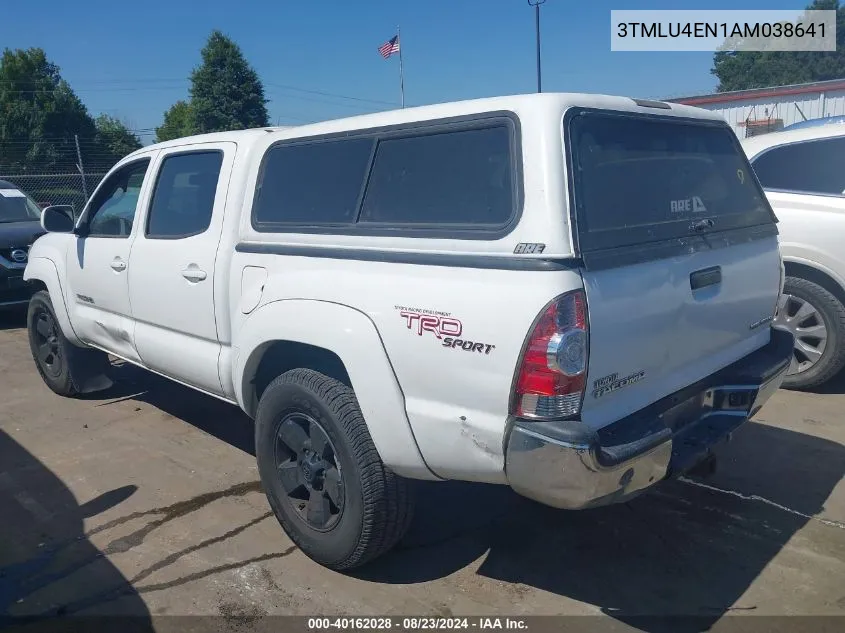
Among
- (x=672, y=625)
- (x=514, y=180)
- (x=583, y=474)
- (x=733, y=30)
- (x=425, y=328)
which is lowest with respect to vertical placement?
(x=672, y=625)

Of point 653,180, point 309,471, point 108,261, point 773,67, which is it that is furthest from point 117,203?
point 773,67

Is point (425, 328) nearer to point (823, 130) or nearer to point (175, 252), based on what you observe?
point (175, 252)

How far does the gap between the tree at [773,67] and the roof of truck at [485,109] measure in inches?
2707

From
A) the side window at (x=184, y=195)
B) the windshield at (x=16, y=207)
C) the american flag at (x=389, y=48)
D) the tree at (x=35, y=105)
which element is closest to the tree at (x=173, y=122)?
the tree at (x=35, y=105)

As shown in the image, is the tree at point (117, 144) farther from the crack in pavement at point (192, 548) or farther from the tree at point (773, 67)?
the tree at point (773, 67)

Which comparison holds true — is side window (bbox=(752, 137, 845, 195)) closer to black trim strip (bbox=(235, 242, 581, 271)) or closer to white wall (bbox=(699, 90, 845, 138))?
black trim strip (bbox=(235, 242, 581, 271))

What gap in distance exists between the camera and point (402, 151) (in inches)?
124

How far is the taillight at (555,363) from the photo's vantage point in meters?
2.45

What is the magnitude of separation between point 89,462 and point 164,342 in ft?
3.37

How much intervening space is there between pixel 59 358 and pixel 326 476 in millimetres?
3618

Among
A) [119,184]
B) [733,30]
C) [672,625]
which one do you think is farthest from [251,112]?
[672,625]

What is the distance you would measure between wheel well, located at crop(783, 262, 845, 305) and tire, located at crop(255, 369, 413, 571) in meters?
3.91

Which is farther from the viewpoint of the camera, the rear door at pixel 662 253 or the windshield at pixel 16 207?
the windshield at pixel 16 207

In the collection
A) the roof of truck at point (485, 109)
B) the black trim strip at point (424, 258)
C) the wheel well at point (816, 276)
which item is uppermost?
the roof of truck at point (485, 109)
